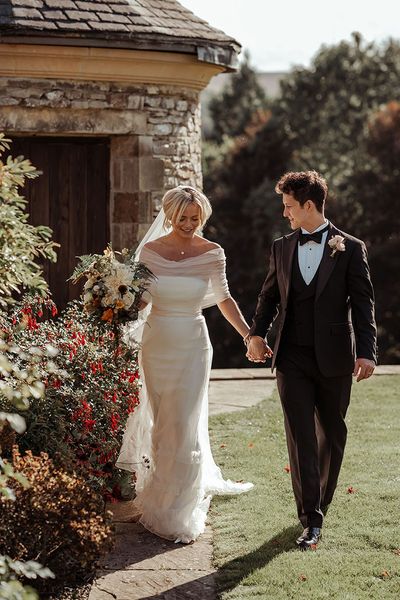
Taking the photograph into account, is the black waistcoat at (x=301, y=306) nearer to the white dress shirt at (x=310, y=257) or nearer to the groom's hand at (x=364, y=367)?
the white dress shirt at (x=310, y=257)

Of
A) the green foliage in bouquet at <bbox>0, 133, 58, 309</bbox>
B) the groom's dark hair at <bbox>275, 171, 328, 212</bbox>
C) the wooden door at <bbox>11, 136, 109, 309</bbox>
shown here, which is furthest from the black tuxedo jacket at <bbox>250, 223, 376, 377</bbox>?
the wooden door at <bbox>11, 136, 109, 309</bbox>

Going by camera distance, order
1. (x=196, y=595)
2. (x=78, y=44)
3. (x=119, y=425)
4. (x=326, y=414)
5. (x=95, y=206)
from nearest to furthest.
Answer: (x=196, y=595) < (x=326, y=414) < (x=119, y=425) < (x=78, y=44) < (x=95, y=206)

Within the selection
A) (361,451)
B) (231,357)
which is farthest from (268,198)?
(361,451)

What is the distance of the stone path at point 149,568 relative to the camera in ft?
Answer: 17.4

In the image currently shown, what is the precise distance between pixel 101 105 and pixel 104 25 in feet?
2.44

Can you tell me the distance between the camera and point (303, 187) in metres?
5.98

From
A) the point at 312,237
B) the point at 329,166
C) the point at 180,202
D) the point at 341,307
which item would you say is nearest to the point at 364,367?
the point at 341,307

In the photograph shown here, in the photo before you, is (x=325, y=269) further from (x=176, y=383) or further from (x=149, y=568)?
(x=149, y=568)

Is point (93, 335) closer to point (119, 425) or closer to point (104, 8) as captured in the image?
point (119, 425)

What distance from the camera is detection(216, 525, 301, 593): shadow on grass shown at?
5438mm

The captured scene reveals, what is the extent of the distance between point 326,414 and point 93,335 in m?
1.82

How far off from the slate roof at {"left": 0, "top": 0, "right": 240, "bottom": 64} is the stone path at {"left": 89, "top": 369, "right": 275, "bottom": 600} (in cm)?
445

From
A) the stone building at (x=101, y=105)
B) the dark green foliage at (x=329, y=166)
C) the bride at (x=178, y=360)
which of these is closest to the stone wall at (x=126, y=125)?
the stone building at (x=101, y=105)

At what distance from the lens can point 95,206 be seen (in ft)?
34.0
